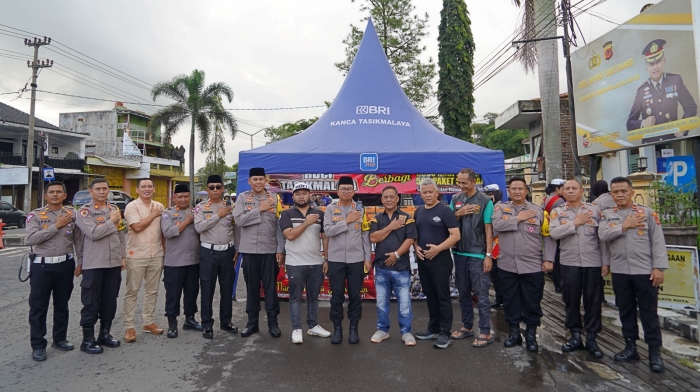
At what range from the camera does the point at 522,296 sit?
429 cm

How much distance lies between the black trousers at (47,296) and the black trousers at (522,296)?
14.7ft

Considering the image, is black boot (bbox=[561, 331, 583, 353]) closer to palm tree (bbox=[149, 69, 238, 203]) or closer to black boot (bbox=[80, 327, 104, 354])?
black boot (bbox=[80, 327, 104, 354])

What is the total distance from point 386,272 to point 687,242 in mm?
4076

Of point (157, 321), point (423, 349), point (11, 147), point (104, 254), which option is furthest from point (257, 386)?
point (11, 147)

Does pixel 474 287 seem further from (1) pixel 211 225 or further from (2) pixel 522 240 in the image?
(1) pixel 211 225

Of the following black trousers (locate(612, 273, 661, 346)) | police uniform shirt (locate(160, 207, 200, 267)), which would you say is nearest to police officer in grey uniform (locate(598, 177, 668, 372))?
black trousers (locate(612, 273, 661, 346))

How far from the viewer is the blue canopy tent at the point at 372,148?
623 centimetres

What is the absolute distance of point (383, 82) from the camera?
26.3ft

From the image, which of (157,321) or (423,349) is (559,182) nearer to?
(423,349)

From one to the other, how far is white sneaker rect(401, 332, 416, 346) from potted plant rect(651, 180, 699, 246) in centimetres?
374

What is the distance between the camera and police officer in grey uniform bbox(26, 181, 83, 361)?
402 cm

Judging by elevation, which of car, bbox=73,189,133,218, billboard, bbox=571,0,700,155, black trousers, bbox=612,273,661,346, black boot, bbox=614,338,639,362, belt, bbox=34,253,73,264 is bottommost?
black boot, bbox=614,338,639,362

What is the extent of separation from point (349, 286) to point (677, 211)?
481 centimetres

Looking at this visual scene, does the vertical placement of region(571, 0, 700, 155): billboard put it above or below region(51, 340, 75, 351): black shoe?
above
